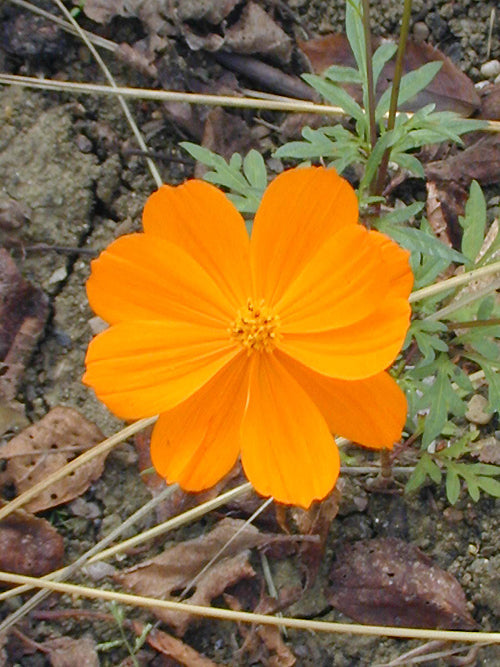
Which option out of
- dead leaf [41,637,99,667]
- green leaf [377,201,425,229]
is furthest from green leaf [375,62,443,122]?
dead leaf [41,637,99,667]

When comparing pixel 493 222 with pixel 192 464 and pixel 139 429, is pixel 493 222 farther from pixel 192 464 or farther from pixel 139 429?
pixel 192 464

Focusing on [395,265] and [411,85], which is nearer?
[395,265]

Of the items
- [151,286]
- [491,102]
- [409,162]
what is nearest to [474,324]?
[409,162]

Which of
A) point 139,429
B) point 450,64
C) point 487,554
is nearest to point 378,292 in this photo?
point 139,429

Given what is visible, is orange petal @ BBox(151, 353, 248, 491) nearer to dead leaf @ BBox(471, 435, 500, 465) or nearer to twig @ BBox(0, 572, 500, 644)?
twig @ BBox(0, 572, 500, 644)

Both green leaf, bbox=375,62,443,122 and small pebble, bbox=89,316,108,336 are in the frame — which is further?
small pebble, bbox=89,316,108,336

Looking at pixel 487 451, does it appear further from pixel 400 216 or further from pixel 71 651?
pixel 71 651
